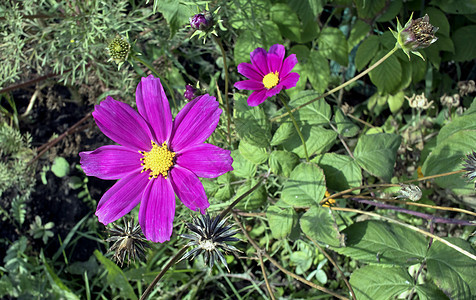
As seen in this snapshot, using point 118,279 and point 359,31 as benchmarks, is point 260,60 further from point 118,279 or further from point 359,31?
point 118,279

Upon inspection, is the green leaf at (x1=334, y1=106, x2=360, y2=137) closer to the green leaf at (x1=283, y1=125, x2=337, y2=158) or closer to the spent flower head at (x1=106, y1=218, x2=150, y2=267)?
the green leaf at (x1=283, y1=125, x2=337, y2=158)

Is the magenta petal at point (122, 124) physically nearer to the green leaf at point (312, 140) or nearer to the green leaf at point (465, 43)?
the green leaf at point (312, 140)

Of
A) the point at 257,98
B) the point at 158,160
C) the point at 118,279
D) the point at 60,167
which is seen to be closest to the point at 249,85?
the point at 257,98

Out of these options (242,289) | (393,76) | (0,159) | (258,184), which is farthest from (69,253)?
(393,76)

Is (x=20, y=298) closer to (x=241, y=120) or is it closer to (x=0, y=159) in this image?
(x=0, y=159)

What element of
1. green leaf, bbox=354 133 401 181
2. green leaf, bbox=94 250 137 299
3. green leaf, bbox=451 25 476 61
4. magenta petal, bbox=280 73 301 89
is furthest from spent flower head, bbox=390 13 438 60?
green leaf, bbox=94 250 137 299

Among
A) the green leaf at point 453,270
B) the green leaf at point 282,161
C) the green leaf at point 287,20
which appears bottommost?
the green leaf at point 453,270

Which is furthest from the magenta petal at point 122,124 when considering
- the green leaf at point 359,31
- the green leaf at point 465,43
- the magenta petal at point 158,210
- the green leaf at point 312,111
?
the green leaf at point 465,43
